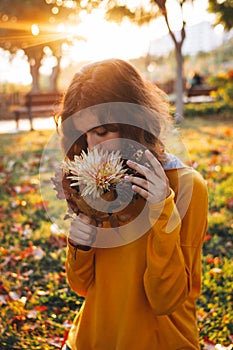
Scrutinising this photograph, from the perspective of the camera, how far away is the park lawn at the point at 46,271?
2562mm

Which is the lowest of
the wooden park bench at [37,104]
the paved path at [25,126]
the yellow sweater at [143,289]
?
the paved path at [25,126]

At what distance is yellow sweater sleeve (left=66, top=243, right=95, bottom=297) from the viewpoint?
1.59 metres

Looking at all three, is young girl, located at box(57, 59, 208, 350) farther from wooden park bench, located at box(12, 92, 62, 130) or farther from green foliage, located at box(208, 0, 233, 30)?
wooden park bench, located at box(12, 92, 62, 130)

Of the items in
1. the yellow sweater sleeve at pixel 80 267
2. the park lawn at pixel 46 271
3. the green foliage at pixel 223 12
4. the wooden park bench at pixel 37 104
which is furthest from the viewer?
the wooden park bench at pixel 37 104

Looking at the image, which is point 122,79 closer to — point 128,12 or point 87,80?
point 87,80

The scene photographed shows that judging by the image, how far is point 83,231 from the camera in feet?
4.91

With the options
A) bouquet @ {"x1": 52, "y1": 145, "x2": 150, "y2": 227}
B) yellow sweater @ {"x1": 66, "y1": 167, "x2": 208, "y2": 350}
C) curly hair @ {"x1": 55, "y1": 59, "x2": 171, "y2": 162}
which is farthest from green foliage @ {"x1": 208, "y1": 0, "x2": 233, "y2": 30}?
bouquet @ {"x1": 52, "y1": 145, "x2": 150, "y2": 227}

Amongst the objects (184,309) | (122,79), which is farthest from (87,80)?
(184,309)

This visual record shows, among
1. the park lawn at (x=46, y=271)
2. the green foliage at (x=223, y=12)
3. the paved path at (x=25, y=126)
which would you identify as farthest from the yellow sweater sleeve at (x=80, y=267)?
the paved path at (x=25, y=126)

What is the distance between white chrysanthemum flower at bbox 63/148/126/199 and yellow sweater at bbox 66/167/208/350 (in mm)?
250

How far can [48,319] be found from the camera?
2.70 m

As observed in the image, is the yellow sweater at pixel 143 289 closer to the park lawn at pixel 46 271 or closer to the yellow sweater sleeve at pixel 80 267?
the yellow sweater sleeve at pixel 80 267

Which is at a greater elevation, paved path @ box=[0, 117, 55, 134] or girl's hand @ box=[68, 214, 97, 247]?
girl's hand @ box=[68, 214, 97, 247]

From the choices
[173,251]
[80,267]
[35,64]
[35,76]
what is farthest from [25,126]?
[173,251]
